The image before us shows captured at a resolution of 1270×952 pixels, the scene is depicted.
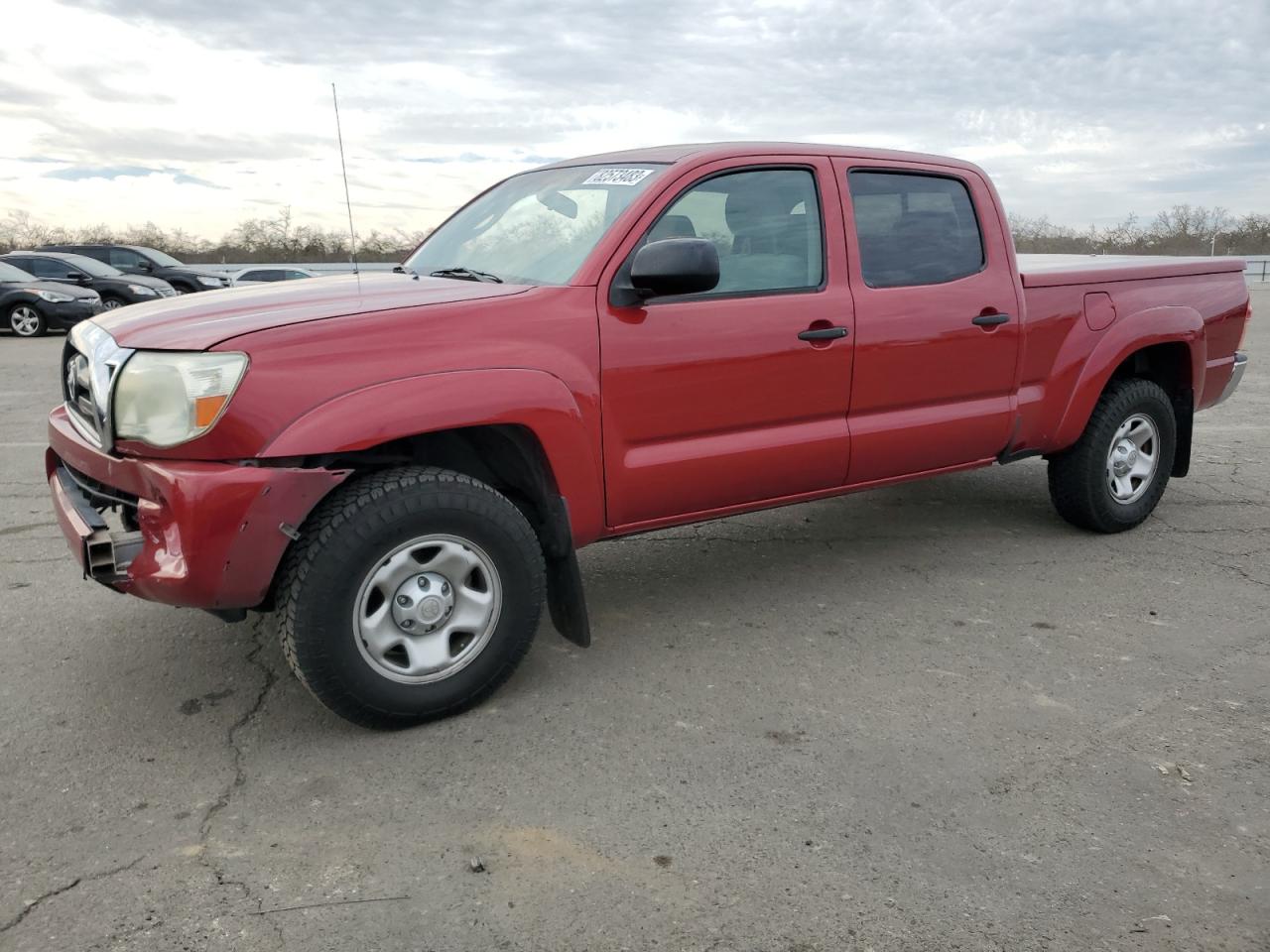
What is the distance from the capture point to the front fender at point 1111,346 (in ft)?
16.3

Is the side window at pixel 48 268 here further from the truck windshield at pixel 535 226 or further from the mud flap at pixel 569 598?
the mud flap at pixel 569 598

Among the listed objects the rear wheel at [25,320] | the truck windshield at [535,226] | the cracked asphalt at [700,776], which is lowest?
the cracked asphalt at [700,776]

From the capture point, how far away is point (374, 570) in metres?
3.11

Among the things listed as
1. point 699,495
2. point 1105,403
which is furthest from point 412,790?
point 1105,403

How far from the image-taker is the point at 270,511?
2.97 meters

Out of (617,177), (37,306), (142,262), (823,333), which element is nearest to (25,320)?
(37,306)

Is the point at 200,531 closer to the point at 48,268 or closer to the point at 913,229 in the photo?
the point at 913,229

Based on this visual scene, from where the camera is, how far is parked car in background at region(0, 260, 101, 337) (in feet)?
54.5

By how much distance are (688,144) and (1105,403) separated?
8.15ft

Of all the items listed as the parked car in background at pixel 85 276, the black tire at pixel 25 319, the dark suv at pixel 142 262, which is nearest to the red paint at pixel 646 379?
the black tire at pixel 25 319

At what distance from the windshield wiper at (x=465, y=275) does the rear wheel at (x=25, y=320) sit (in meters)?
15.3

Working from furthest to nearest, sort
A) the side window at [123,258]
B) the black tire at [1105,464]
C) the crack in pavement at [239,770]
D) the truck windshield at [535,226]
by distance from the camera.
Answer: the side window at [123,258], the black tire at [1105,464], the truck windshield at [535,226], the crack in pavement at [239,770]

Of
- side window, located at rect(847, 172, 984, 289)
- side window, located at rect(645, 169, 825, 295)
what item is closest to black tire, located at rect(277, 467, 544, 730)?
side window, located at rect(645, 169, 825, 295)

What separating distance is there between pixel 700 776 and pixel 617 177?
2.20 m
